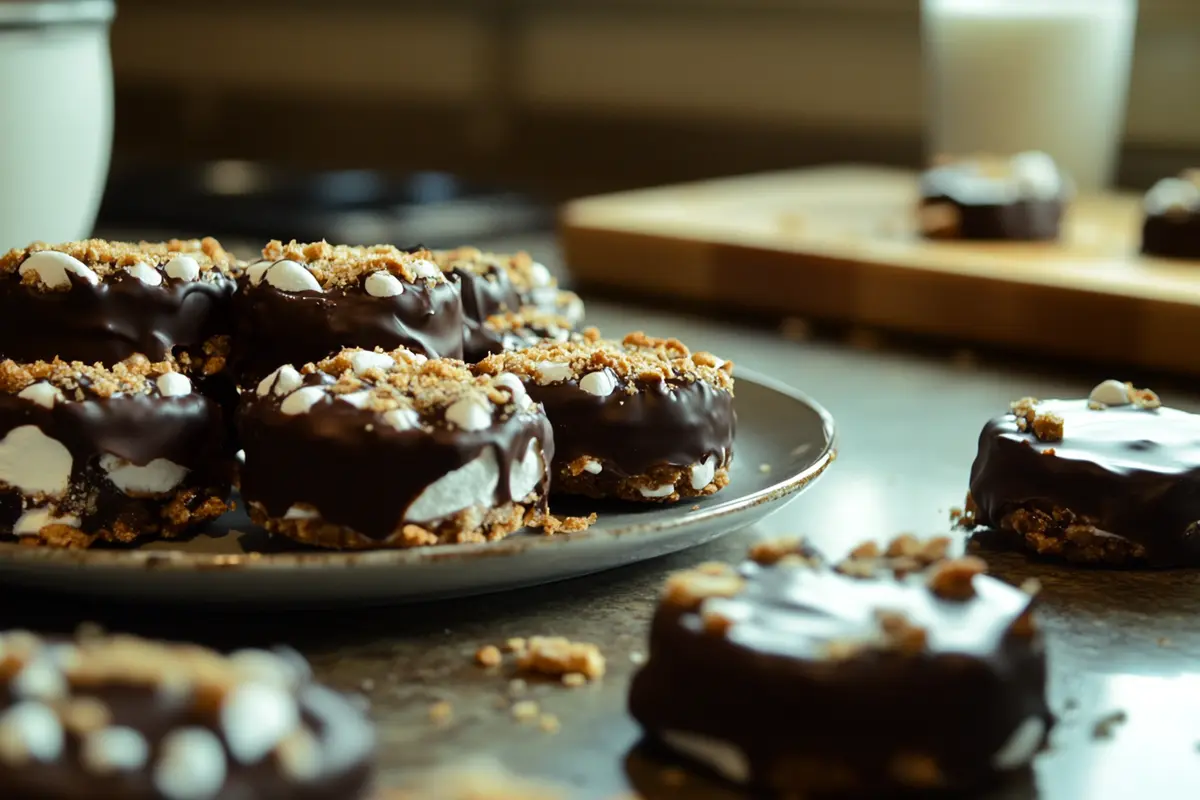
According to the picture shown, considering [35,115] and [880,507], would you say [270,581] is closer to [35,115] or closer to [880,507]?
[880,507]

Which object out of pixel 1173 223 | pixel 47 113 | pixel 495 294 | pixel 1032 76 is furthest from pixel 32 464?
pixel 1032 76

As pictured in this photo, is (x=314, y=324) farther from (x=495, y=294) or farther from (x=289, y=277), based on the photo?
(x=495, y=294)

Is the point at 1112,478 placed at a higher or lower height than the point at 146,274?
lower

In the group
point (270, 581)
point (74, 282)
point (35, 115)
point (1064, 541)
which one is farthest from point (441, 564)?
point (35, 115)

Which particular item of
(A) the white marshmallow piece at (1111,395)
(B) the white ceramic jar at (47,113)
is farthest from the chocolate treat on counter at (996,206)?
(B) the white ceramic jar at (47,113)

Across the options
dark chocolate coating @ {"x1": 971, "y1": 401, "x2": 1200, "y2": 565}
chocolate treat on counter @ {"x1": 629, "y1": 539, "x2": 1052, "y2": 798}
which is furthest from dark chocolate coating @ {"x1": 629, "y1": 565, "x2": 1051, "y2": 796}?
dark chocolate coating @ {"x1": 971, "y1": 401, "x2": 1200, "y2": 565}

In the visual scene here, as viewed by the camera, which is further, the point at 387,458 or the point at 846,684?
the point at 387,458

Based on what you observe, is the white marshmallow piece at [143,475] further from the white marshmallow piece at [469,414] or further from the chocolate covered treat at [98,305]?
the white marshmallow piece at [469,414]
